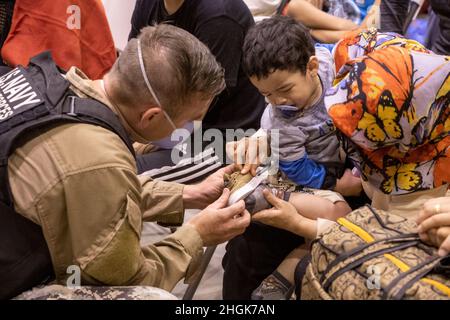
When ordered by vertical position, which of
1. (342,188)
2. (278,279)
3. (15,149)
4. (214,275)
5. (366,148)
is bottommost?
(214,275)

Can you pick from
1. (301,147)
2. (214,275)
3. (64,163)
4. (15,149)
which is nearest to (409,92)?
(301,147)

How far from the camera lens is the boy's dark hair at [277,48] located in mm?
1676

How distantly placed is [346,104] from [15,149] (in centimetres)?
80

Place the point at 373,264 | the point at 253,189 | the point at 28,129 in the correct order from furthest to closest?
the point at 253,189 < the point at 28,129 < the point at 373,264

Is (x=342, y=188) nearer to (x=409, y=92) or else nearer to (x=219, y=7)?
(x=409, y=92)

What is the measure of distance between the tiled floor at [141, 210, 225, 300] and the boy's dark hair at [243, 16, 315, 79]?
39.9 inches

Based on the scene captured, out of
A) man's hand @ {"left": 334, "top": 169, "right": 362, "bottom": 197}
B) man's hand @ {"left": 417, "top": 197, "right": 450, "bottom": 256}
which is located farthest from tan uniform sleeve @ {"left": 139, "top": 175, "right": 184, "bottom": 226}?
man's hand @ {"left": 417, "top": 197, "right": 450, "bottom": 256}

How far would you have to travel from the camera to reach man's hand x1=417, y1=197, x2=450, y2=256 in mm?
1099

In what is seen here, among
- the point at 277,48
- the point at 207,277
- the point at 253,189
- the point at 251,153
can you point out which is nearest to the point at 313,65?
the point at 277,48

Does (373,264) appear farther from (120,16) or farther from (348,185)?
(120,16)

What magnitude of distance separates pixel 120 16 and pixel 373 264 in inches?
83.8

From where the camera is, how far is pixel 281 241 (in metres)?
1.75

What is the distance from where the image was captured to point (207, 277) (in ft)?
7.86

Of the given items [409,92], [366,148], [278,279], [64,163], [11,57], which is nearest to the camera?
[64,163]
